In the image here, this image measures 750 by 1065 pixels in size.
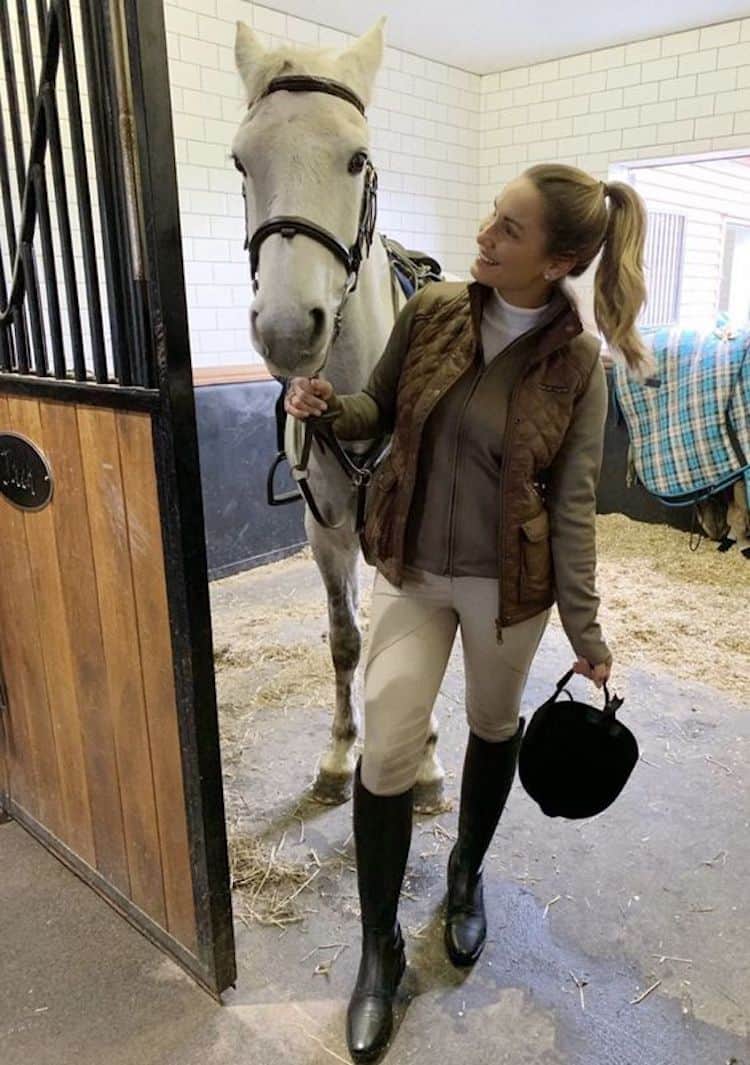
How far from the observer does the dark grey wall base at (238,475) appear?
377 cm

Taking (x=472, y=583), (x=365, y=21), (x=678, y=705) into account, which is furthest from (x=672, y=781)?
(x=365, y=21)

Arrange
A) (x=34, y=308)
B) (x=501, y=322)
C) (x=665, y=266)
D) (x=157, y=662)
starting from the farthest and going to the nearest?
1. (x=665, y=266)
2. (x=34, y=308)
3. (x=157, y=662)
4. (x=501, y=322)

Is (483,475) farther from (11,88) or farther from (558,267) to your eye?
(11,88)

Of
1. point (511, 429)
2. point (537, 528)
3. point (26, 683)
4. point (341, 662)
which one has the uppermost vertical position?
point (511, 429)

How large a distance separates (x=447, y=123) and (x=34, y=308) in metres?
4.25

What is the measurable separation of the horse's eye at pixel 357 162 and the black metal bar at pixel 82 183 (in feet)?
1.48

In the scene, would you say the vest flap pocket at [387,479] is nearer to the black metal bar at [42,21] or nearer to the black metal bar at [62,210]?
the black metal bar at [62,210]

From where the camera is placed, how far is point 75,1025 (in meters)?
1.46

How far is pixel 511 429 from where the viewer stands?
125 centimetres

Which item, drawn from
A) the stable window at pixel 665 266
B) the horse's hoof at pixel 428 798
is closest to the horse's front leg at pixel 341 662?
the horse's hoof at pixel 428 798

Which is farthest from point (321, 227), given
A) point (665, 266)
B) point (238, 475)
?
point (665, 266)

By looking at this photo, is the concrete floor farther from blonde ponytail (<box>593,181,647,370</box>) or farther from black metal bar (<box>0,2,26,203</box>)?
black metal bar (<box>0,2,26,203</box>)

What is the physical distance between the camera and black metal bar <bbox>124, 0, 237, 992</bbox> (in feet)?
3.59

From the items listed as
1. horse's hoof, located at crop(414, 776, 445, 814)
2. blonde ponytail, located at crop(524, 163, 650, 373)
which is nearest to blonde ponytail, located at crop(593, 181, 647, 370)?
blonde ponytail, located at crop(524, 163, 650, 373)
